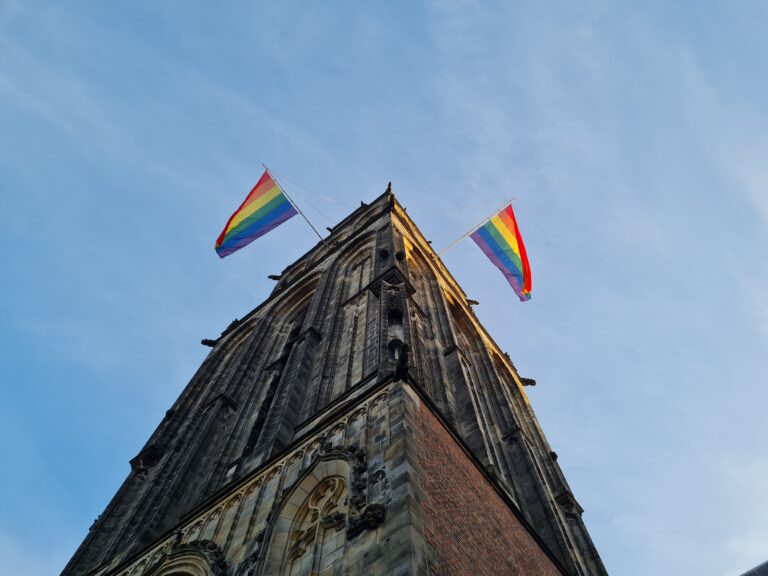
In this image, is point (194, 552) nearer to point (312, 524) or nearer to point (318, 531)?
point (312, 524)

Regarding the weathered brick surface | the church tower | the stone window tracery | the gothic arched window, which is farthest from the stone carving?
the weathered brick surface

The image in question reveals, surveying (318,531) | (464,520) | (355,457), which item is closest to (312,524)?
(318,531)

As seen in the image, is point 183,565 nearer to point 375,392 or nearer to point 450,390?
point 375,392

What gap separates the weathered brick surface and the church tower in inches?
1.7

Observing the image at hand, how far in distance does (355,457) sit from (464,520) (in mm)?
1988

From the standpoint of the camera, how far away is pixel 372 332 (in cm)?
1895

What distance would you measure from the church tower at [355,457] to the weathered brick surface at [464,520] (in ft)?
0.14

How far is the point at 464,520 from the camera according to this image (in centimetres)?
1143

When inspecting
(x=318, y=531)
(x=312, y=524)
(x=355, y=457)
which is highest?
(x=355, y=457)

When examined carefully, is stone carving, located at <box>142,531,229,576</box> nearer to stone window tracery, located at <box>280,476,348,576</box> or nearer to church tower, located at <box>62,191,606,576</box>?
church tower, located at <box>62,191,606,576</box>

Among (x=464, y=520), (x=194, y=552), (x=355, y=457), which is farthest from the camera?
(x=194, y=552)

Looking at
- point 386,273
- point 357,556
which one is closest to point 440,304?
point 386,273

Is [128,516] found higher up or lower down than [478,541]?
higher up

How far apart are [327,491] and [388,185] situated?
88.8 ft
